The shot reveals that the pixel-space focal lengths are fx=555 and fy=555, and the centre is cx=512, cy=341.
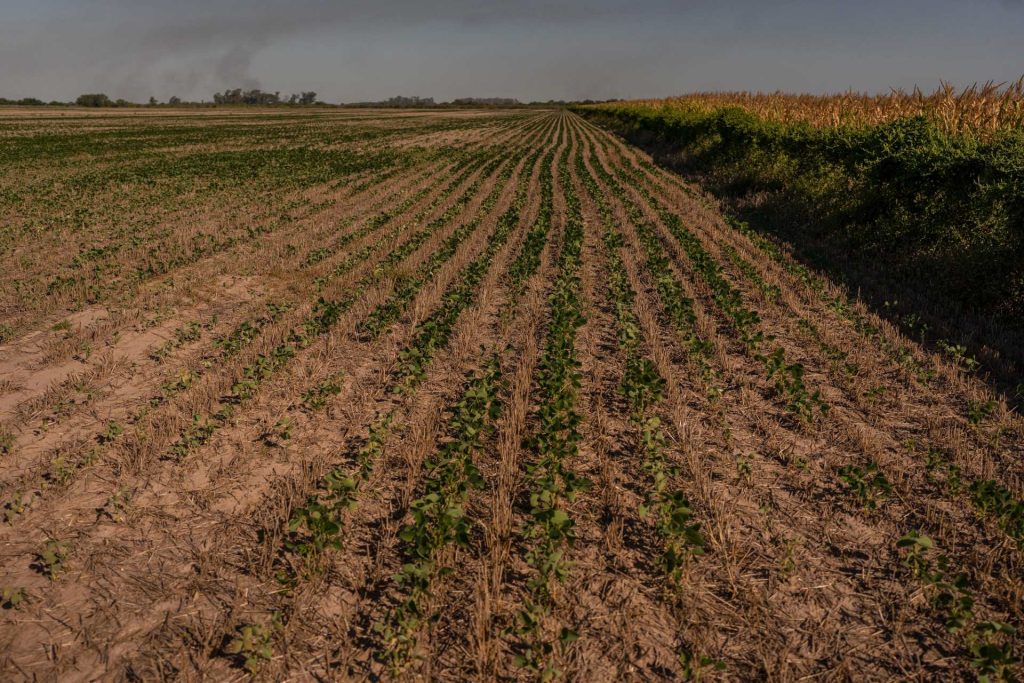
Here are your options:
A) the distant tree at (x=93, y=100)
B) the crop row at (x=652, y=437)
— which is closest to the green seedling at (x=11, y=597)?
the crop row at (x=652, y=437)

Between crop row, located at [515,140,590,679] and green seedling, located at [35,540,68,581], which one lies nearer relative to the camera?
crop row, located at [515,140,590,679]

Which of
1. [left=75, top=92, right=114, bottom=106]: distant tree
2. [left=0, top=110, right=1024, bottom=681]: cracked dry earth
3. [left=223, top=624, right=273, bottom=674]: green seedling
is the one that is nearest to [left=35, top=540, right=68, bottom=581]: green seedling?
[left=0, top=110, right=1024, bottom=681]: cracked dry earth

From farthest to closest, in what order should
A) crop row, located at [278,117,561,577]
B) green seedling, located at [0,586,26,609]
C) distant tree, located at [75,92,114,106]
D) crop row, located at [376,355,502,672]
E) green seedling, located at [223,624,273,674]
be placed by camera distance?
distant tree, located at [75,92,114,106]
crop row, located at [278,117,561,577]
green seedling, located at [0,586,26,609]
crop row, located at [376,355,502,672]
green seedling, located at [223,624,273,674]

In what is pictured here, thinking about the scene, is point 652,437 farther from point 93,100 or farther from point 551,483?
point 93,100

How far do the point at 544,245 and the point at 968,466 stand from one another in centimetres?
982

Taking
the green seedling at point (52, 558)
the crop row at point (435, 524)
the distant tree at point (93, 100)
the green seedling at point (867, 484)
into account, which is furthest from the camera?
the distant tree at point (93, 100)

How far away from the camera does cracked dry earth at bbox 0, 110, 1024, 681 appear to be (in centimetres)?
358

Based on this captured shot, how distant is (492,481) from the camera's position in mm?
5219

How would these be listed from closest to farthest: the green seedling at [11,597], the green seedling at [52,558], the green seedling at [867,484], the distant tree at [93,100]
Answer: the green seedling at [11,597], the green seedling at [52,558], the green seedling at [867,484], the distant tree at [93,100]

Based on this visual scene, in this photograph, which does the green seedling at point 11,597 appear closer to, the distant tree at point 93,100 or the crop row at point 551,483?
the crop row at point 551,483

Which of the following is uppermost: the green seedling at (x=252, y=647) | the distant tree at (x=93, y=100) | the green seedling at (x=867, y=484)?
the distant tree at (x=93, y=100)

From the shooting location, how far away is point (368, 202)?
64.6 feet

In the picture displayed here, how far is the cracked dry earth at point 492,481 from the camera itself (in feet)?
11.7

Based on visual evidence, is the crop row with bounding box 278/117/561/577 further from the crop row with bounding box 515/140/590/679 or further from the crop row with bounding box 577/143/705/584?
the crop row with bounding box 577/143/705/584
